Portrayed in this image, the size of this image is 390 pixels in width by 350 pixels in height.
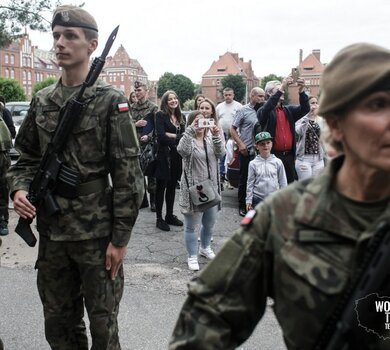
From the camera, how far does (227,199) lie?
27.0ft

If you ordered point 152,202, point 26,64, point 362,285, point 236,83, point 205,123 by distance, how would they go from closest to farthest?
point 362,285 < point 205,123 < point 152,202 < point 236,83 < point 26,64

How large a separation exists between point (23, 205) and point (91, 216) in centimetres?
36

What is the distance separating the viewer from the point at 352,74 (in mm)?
1117

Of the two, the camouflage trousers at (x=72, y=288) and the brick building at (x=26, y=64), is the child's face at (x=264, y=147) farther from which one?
the brick building at (x=26, y=64)

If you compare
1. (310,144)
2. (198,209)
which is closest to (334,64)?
(198,209)

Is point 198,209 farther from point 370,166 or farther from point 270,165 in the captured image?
point 370,166

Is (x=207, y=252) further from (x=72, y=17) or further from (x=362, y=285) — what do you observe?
(x=362, y=285)

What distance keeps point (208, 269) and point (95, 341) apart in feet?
4.89

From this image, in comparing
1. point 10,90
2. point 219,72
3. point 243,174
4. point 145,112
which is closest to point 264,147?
point 243,174

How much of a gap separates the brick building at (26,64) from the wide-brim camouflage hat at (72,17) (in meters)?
88.6

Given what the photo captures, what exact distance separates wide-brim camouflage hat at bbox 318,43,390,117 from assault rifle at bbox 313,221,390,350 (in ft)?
1.00

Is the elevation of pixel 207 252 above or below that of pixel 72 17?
below

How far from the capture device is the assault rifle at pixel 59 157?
2359 millimetres

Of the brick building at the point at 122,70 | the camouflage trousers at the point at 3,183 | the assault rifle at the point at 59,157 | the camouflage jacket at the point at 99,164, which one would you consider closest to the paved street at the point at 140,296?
the camouflage trousers at the point at 3,183
